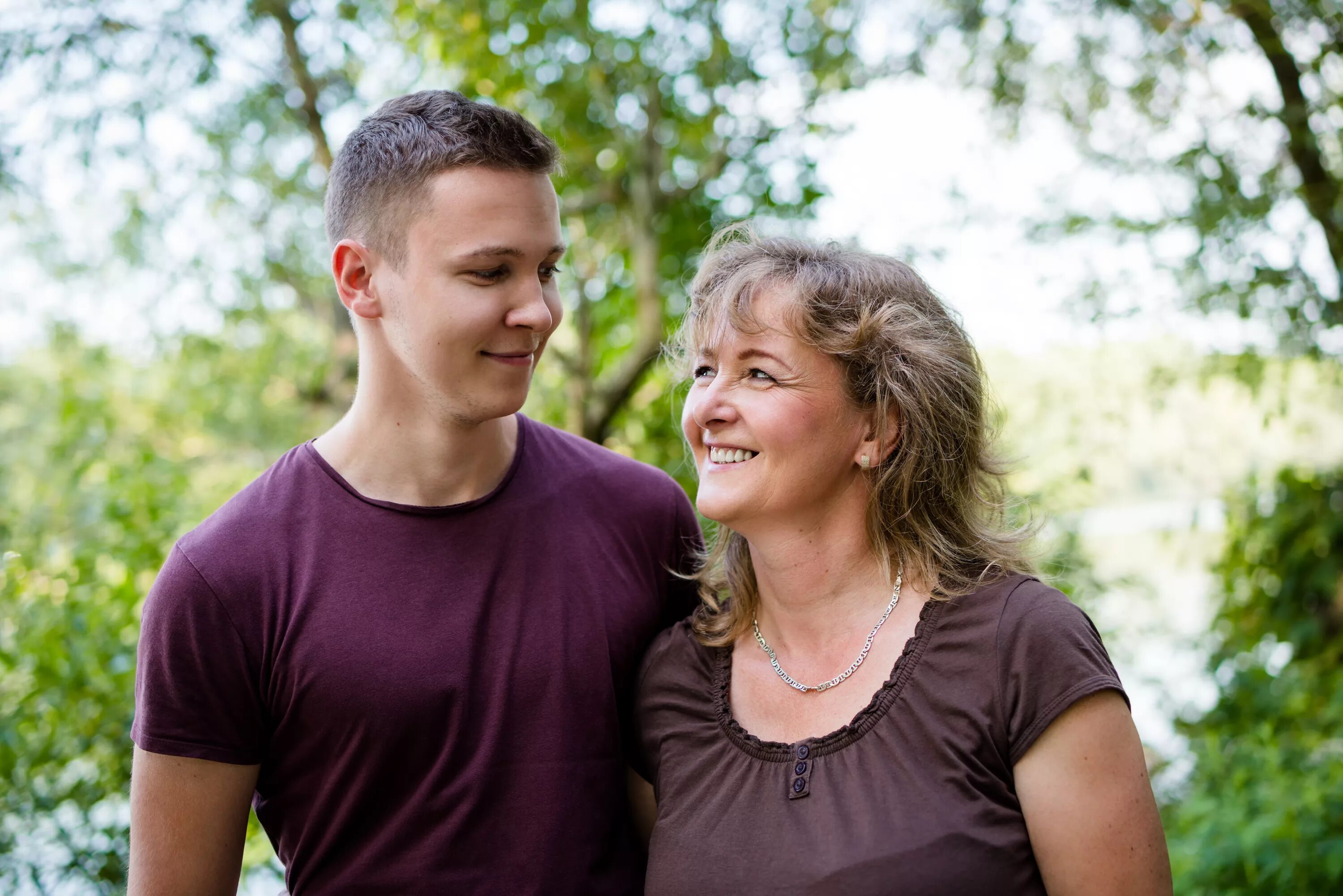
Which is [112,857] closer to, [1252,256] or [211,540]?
[211,540]

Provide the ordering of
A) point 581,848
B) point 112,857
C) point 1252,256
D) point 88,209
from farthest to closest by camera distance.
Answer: point 88,209, point 1252,256, point 112,857, point 581,848

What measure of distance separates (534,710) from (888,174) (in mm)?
→ 2990

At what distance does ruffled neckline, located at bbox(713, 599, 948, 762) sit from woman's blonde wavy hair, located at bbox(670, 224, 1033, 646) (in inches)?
2.3

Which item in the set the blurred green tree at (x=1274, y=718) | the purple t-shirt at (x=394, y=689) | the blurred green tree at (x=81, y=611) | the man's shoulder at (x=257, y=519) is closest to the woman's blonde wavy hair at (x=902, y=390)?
the purple t-shirt at (x=394, y=689)

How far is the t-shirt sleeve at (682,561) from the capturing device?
214 centimetres

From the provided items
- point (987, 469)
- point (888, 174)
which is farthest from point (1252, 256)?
point (987, 469)

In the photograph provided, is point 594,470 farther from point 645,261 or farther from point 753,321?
point 645,261

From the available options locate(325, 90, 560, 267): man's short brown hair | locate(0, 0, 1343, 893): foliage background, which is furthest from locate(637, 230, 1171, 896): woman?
locate(0, 0, 1343, 893): foliage background

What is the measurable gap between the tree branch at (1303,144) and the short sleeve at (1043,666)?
3032mm

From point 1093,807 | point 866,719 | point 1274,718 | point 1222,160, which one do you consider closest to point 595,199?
point 1222,160

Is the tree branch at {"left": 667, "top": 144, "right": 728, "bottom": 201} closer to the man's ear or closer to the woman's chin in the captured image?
the man's ear

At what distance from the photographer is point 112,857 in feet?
9.27

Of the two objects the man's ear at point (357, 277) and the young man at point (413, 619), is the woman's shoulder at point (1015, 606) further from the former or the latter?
the man's ear at point (357, 277)

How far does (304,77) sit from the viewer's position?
4.23m
